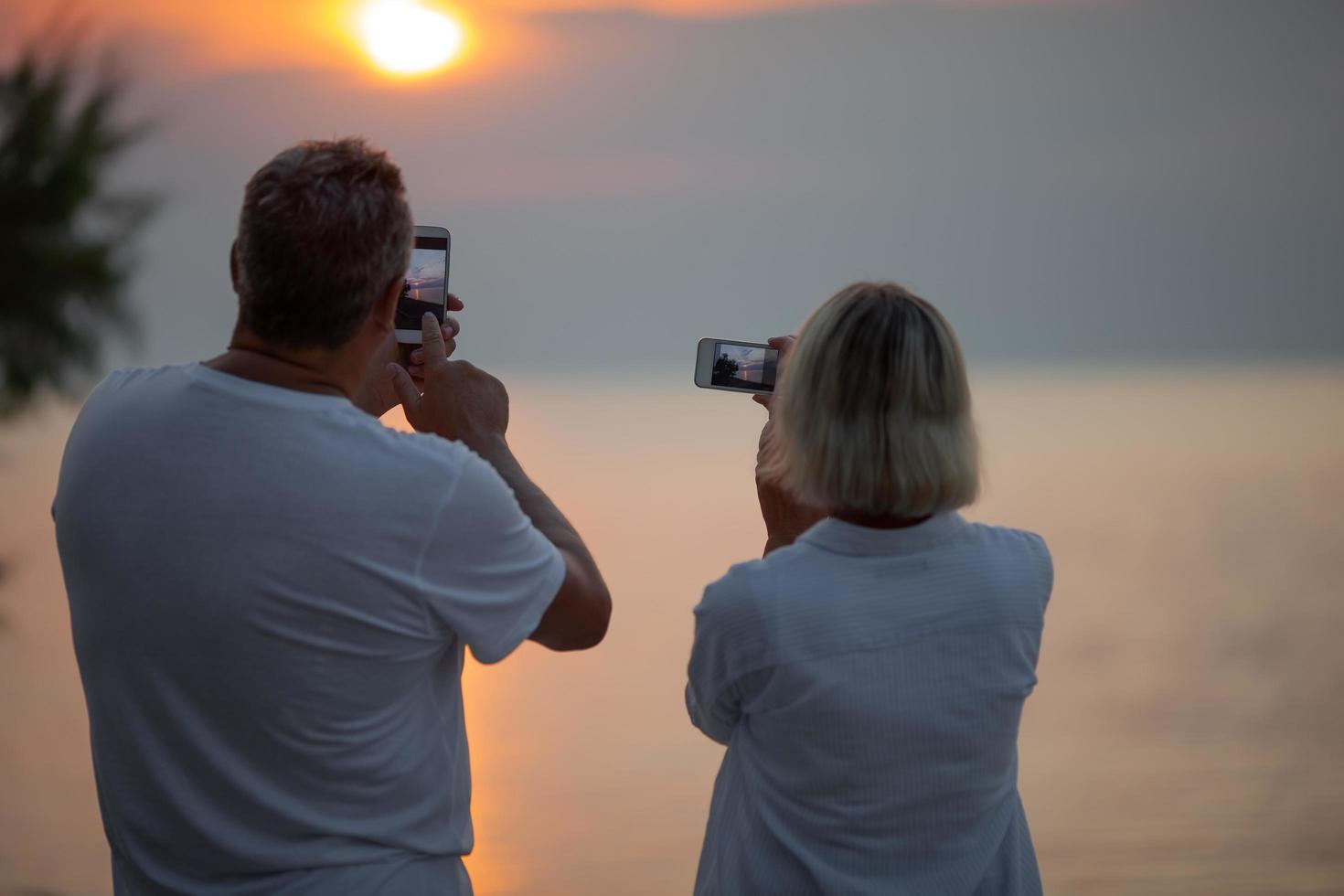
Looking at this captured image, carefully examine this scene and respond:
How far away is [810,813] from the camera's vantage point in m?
1.10

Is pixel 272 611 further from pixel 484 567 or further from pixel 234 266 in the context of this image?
pixel 234 266

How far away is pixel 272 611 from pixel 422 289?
582mm

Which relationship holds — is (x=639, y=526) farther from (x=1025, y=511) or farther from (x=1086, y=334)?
(x=1086, y=334)

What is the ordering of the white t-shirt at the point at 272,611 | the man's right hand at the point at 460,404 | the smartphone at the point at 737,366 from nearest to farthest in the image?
the white t-shirt at the point at 272,611 < the man's right hand at the point at 460,404 < the smartphone at the point at 737,366

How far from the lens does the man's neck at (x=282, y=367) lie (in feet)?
3.30

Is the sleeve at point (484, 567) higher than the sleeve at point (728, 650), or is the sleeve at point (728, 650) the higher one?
the sleeve at point (484, 567)

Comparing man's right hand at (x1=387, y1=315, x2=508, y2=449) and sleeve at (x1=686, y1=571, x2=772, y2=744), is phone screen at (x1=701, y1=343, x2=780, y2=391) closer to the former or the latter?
man's right hand at (x1=387, y1=315, x2=508, y2=449)

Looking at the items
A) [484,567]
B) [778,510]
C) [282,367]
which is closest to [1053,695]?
[778,510]

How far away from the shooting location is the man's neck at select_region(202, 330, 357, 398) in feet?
3.30

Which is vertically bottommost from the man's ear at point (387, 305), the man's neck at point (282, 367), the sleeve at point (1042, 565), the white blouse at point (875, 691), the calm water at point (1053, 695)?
the calm water at point (1053, 695)

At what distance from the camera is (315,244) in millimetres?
984

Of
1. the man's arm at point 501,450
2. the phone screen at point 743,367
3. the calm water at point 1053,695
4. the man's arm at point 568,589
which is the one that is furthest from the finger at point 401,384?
the calm water at point 1053,695

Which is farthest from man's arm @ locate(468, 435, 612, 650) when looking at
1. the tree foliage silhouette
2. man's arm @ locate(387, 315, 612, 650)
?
the tree foliage silhouette

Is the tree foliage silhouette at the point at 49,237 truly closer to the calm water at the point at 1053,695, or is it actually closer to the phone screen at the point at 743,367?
A: the calm water at the point at 1053,695
